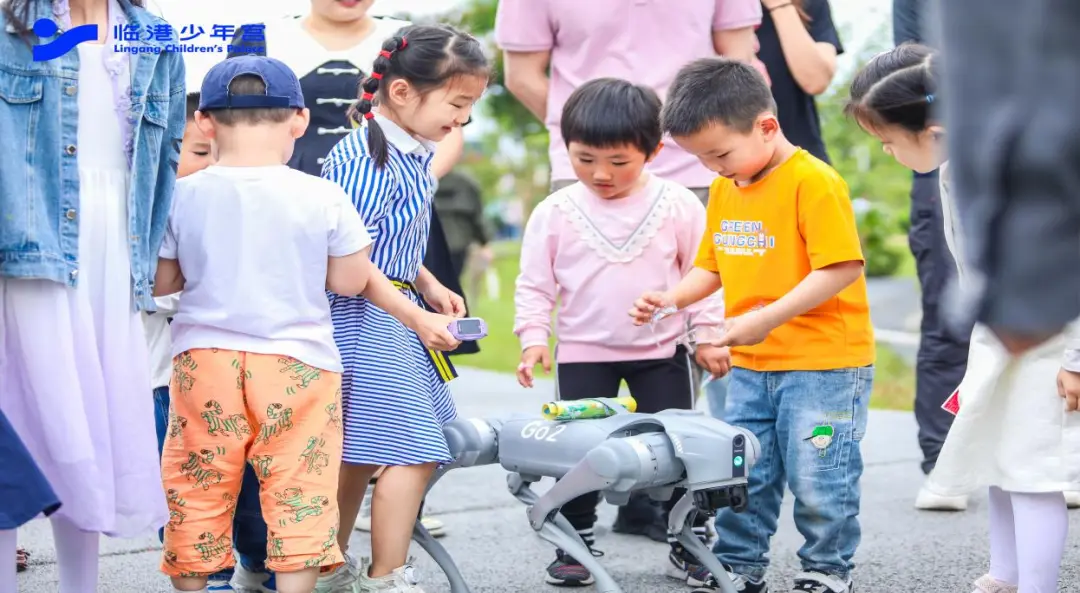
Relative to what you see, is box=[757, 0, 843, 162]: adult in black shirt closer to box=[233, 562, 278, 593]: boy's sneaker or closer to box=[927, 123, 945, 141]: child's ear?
box=[927, 123, 945, 141]: child's ear

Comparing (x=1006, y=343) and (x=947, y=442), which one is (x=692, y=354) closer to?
(x=947, y=442)

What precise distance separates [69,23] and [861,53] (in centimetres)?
A: 899

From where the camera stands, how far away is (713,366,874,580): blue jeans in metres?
2.97

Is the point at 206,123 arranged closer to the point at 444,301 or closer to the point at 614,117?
the point at 444,301

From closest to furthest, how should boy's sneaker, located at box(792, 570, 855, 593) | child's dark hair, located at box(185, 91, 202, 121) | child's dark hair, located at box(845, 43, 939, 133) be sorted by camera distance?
child's dark hair, located at box(845, 43, 939, 133), boy's sneaker, located at box(792, 570, 855, 593), child's dark hair, located at box(185, 91, 202, 121)

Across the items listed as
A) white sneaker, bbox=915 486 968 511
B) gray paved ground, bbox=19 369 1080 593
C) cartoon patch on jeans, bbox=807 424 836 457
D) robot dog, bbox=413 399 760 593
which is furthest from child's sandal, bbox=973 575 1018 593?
white sneaker, bbox=915 486 968 511

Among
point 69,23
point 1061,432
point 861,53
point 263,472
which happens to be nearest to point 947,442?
point 1061,432

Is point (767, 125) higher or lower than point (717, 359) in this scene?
higher

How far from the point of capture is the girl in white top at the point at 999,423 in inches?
106

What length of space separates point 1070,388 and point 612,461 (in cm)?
92

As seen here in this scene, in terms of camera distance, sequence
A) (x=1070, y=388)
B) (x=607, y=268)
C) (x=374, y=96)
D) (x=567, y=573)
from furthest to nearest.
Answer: (x=607, y=268)
(x=567, y=573)
(x=374, y=96)
(x=1070, y=388)

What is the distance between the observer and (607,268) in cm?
347

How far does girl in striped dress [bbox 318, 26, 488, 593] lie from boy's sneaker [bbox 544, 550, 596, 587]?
1.65 feet

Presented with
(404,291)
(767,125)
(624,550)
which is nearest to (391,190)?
(404,291)
